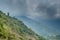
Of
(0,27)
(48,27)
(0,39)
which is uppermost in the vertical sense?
(48,27)

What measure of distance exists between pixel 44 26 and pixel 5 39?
168465 millimetres

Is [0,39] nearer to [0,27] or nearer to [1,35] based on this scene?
[1,35]

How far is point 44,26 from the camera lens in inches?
7470

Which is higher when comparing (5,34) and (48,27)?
(48,27)

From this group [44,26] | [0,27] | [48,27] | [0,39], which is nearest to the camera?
[0,39]

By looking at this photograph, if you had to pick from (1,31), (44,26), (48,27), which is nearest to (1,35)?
(1,31)

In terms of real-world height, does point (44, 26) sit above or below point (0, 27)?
above

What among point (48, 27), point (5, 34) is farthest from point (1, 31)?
point (48, 27)

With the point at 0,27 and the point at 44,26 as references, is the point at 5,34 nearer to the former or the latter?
the point at 0,27

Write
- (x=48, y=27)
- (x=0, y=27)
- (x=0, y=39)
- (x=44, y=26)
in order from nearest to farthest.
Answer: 1. (x=0, y=39)
2. (x=0, y=27)
3. (x=48, y=27)
4. (x=44, y=26)

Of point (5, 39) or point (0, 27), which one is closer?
point (5, 39)

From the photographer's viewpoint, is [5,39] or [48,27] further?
[48,27]

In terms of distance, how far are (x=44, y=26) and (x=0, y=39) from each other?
169 meters

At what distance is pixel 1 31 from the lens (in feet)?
76.4
